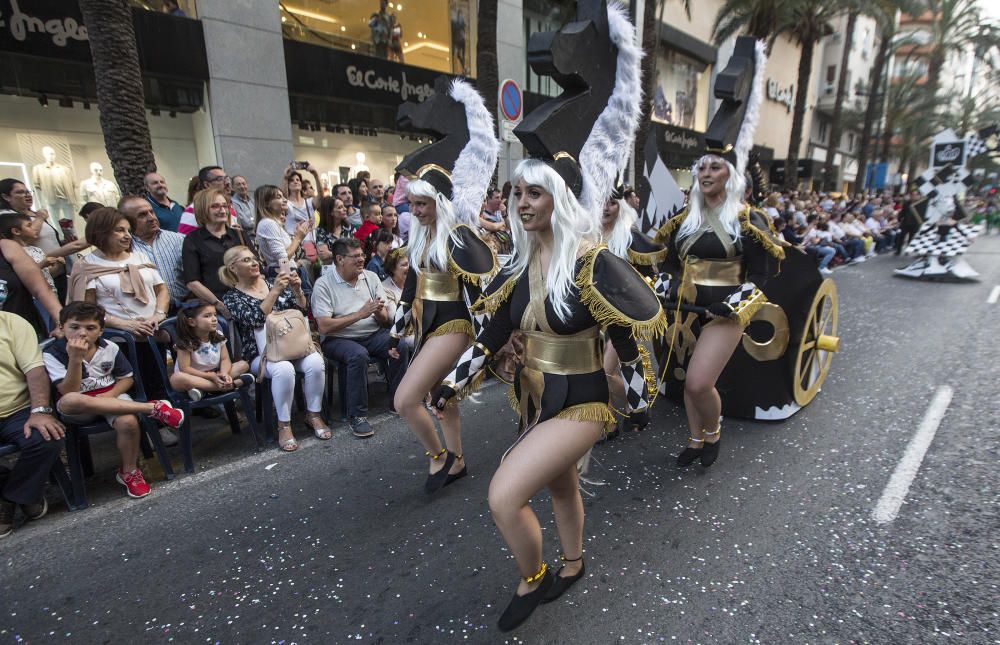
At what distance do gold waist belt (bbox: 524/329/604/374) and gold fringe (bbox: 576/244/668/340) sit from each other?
118mm

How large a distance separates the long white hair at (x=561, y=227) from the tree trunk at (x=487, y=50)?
24.7 feet

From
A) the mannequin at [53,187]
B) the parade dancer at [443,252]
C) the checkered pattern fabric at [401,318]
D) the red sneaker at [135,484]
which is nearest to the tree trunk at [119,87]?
the mannequin at [53,187]

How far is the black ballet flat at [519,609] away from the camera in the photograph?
87.7 inches

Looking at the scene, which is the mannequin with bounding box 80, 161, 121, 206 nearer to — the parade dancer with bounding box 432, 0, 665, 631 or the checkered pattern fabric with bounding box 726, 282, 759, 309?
the parade dancer with bounding box 432, 0, 665, 631

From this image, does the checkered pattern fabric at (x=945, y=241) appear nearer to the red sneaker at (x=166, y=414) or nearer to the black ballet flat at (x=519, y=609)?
the black ballet flat at (x=519, y=609)

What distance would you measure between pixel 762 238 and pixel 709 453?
147 cm

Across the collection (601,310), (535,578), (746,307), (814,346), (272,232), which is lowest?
(535,578)

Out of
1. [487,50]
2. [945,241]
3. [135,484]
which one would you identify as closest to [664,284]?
[135,484]

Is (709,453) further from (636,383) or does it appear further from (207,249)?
(207,249)

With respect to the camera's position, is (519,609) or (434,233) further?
(434,233)

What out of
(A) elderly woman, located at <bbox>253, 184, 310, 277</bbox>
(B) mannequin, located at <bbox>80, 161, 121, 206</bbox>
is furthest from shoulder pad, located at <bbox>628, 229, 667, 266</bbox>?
(B) mannequin, located at <bbox>80, 161, 121, 206</bbox>

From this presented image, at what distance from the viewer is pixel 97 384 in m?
3.33

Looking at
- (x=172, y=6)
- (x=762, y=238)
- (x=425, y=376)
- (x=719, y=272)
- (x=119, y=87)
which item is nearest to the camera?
(x=425, y=376)

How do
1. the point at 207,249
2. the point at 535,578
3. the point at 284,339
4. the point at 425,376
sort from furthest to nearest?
the point at 207,249
the point at 284,339
the point at 425,376
the point at 535,578
